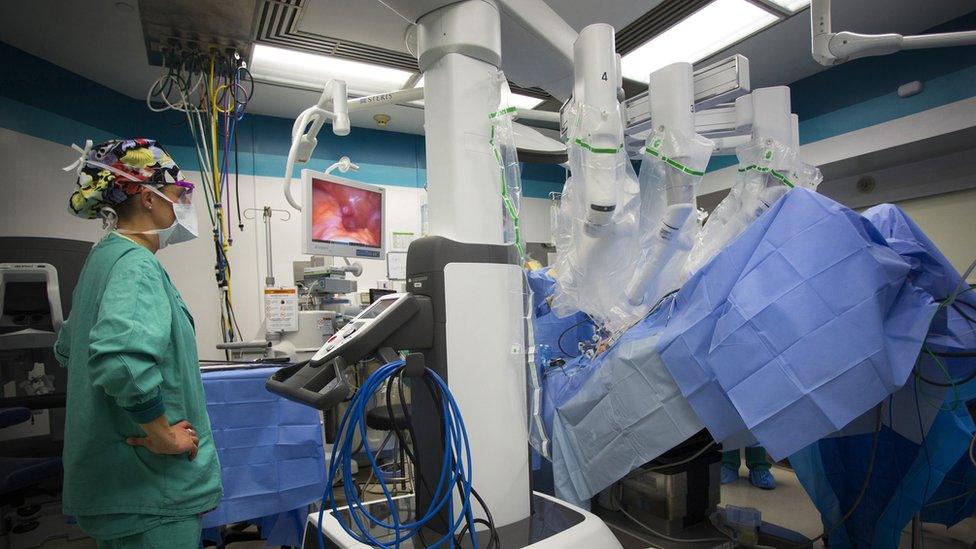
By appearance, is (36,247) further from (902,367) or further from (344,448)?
(902,367)

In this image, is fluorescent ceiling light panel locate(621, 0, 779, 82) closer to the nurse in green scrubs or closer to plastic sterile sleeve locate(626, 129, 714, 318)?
plastic sterile sleeve locate(626, 129, 714, 318)

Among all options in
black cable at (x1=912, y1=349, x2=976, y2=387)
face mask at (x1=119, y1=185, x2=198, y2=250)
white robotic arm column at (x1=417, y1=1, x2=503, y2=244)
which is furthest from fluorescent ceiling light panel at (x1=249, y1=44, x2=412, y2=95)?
black cable at (x1=912, y1=349, x2=976, y2=387)

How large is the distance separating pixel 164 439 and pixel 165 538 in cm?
25

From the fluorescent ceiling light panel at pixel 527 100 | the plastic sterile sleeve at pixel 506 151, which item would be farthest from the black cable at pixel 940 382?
the fluorescent ceiling light panel at pixel 527 100

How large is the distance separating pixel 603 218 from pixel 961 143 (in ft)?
12.4

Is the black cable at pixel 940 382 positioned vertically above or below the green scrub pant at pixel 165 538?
above

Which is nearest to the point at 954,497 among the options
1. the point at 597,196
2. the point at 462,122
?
the point at 597,196

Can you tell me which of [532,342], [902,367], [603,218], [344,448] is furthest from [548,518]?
[902,367]

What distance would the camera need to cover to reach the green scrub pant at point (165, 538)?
3.95 feet

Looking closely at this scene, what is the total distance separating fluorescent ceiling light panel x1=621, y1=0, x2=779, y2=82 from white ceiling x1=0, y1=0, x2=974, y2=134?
0.51 feet

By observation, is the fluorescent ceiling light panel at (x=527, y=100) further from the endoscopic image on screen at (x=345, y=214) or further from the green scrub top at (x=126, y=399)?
the green scrub top at (x=126, y=399)

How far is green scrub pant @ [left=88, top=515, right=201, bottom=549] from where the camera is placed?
1.20m

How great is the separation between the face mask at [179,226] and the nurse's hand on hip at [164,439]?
557 mm

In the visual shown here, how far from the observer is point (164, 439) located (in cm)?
118
